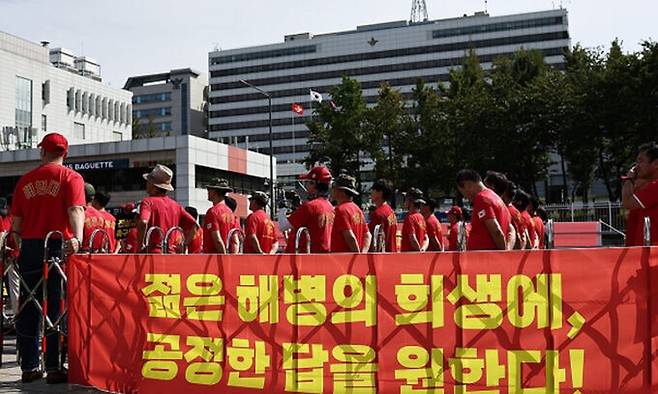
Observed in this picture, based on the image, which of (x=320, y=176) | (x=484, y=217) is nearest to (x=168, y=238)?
(x=320, y=176)

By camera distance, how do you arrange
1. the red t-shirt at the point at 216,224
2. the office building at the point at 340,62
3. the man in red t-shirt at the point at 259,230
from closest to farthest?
the red t-shirt at the point at 216,224, the man in red t-shirt at the point at 259,230, the office building at the point at 340,62

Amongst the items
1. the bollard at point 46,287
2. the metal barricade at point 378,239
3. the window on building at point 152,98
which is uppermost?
the window on building at point 152,98

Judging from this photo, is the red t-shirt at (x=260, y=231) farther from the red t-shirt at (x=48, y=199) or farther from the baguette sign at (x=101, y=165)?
the baguette sign at (x=101, y=165)

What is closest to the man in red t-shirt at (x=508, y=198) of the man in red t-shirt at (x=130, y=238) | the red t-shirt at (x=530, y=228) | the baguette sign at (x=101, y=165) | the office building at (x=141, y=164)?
the red t-shirt at (x=530, y=228)

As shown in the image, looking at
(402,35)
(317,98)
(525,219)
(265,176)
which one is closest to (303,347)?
(525,219)

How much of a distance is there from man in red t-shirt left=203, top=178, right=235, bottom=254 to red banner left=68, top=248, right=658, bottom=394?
2622 millimetres

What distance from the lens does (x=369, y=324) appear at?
4.54 m

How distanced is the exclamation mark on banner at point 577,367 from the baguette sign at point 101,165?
4524 centimetres

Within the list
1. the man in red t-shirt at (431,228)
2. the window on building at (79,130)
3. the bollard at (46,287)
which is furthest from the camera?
the window on building at (79,130)

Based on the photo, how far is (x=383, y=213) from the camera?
886 cm

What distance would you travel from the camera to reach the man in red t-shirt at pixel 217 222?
26.3 ft

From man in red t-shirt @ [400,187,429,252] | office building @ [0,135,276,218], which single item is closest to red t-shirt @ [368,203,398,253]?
man in red t-shirt @ [400,187,429,252]

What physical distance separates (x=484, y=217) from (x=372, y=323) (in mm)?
2016

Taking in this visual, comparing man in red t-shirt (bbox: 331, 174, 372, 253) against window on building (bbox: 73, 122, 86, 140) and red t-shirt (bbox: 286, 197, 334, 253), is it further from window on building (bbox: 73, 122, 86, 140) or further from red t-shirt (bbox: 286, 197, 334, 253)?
window on building (bbox: 73, 122, 86, 140)
